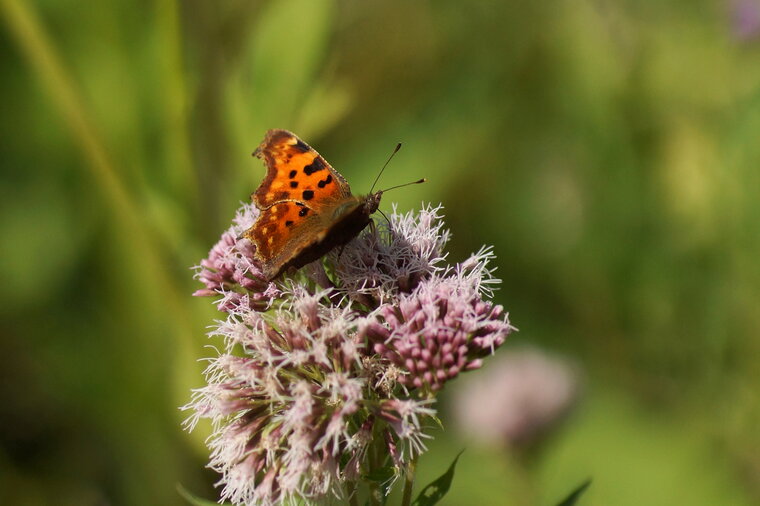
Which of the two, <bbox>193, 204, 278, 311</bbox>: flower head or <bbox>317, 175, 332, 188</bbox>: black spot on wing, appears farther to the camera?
<bbox>317, 175, 332, 188</bbox>: black spot on wing

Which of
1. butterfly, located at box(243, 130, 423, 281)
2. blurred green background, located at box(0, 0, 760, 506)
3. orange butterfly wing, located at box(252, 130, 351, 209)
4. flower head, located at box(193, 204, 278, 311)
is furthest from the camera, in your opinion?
blurred green background, located at box(0, 0, 760, 506)

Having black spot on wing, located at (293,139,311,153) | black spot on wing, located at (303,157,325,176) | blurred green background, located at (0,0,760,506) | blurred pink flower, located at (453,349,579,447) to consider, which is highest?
black spot on wing, located at (293,139,311,153)

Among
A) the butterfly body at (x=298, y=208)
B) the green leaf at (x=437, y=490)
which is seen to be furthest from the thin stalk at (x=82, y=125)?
the green leaf at (x=437, y=490)

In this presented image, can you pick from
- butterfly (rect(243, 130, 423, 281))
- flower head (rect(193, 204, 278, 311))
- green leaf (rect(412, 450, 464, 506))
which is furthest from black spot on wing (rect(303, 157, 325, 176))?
green leaf (rect(412, 450, 464, 506))

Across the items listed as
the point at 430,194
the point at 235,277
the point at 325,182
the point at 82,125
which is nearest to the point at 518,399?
the point at 430,194

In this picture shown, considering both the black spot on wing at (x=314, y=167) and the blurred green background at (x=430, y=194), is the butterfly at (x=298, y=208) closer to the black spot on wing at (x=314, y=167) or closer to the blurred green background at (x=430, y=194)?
the black spot on wing at (x=314, y=167)

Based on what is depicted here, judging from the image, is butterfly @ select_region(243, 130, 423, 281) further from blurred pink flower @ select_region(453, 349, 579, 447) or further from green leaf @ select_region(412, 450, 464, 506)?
blurred pink flower @ select_region(453, 349, 579, 447)

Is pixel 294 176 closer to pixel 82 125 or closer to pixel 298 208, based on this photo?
pixel 298 208
